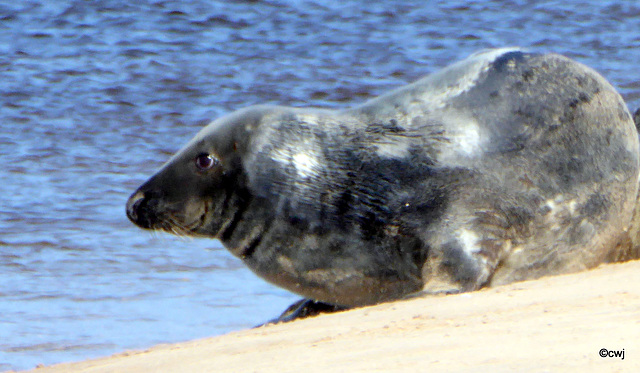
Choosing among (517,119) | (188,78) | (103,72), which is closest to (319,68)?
(188,78)

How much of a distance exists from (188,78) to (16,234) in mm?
4271

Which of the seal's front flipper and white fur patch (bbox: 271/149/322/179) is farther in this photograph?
the seal's front flipper

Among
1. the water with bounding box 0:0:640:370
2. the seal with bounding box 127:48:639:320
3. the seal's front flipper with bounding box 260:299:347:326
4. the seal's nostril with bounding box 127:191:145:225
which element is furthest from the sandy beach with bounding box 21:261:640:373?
the water with bounding box 0:0:640:370

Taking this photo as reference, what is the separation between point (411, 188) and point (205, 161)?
0.76 meters

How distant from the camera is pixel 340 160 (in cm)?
413

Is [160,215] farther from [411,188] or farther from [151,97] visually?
[151,97]

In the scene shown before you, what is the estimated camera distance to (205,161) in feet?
13.6

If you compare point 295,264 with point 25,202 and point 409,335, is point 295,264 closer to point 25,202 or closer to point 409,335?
point 409,335

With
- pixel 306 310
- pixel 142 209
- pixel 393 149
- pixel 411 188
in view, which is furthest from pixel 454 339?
pixel 142 209

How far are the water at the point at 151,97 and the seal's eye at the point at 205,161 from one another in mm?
897

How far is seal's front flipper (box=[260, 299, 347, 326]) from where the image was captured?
4.29 meters

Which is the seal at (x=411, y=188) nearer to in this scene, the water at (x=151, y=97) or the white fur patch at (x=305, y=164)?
the white fur patch at (x=305, y=164)

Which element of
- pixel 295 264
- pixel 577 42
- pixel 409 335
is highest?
pixel 409 335

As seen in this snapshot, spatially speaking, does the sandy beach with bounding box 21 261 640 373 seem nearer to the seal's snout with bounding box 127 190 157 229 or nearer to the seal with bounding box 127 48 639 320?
the seal with bounding box 127 48 639 320
